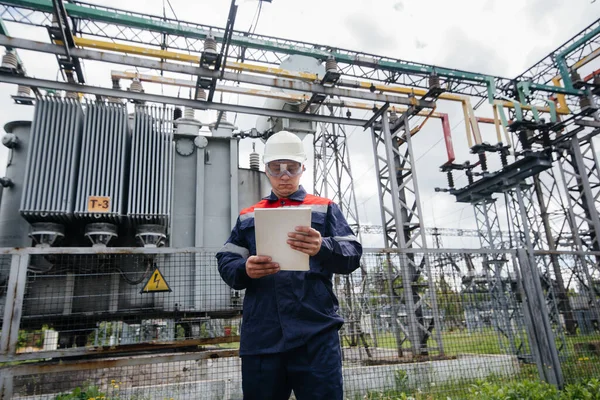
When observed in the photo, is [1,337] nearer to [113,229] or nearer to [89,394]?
[89,394]

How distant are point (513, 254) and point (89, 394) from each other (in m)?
5.72

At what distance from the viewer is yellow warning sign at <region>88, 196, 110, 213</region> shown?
649 cm

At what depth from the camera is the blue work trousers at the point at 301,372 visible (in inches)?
70.2

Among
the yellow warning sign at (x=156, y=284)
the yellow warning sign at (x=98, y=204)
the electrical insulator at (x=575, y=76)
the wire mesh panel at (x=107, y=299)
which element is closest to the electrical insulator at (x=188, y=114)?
the yellow warning sign at (x=98, y=204)

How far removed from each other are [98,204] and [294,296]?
5.89 metres

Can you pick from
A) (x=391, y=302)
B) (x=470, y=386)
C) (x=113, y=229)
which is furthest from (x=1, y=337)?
(x=470, y=386)

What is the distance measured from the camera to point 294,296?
192cm

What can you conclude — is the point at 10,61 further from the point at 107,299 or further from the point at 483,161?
the point at 483,161

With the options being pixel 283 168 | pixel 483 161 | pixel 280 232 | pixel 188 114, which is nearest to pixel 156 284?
pixel 283 168

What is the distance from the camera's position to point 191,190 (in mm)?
7984

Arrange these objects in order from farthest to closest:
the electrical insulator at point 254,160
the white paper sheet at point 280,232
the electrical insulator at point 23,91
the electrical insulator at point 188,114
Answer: the electrical insulator at point 188,114, the electrical insulator at point 254,160, the electrical insulator at point 23,91, the white paper sheet at point 280,232

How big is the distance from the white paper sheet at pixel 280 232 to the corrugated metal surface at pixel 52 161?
20.1 feet

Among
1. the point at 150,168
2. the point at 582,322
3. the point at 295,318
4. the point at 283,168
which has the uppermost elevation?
the point at 150,168

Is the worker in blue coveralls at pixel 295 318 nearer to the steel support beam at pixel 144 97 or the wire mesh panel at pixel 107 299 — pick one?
the wire mesh panel at pixel 107 299
